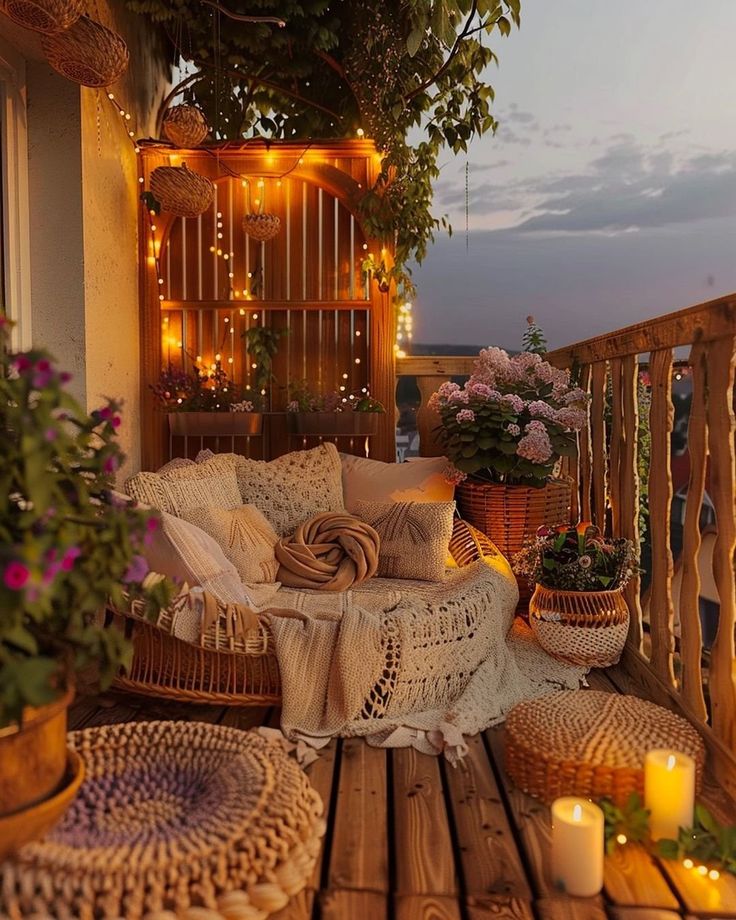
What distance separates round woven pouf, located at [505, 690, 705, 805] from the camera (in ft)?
5.68

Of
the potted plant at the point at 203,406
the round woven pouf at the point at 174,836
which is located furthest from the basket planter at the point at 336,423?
the round woven pouf at the point at 174,836

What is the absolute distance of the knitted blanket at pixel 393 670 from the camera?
2170mm

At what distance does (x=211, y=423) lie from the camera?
152 inches

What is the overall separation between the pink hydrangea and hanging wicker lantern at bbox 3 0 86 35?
2136mm

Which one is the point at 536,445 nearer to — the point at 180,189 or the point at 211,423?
the point at 211,423

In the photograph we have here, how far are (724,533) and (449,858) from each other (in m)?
0.98

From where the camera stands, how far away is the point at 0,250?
10.4ft

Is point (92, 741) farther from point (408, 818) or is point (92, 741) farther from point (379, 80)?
point (379, 80)

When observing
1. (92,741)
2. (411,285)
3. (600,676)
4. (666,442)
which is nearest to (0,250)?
(411,285)

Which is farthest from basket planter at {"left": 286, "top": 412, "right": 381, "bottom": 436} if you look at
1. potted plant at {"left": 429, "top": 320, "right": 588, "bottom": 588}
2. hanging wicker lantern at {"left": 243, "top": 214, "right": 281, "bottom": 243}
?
hanging wicker lantern at {"left": 243, "top": 214, "right": 281, "bottom": 243}

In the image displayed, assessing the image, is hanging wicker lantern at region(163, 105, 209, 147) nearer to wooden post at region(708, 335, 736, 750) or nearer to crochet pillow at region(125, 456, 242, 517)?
crochet pillow at region(125, 456, 242, 517)

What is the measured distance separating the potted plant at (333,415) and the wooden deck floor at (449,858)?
197 cm

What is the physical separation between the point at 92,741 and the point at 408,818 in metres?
0.73

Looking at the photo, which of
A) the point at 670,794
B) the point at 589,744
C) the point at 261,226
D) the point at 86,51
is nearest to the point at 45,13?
the point at 86,51
